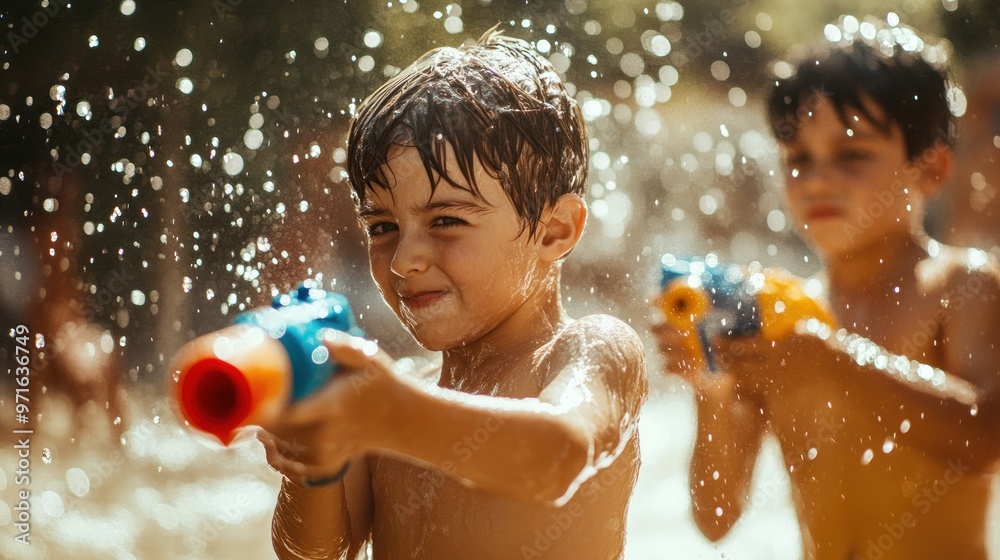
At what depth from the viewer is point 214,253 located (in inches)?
79.8

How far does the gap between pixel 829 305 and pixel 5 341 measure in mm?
2046

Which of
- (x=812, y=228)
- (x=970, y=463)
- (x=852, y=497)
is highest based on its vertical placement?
(x=812, y=228)

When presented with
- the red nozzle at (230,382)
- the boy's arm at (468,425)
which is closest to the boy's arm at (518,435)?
the boy's arm at (468,425)

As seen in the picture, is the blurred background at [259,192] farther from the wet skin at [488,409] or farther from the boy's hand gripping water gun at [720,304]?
the wet skin at [488,409]

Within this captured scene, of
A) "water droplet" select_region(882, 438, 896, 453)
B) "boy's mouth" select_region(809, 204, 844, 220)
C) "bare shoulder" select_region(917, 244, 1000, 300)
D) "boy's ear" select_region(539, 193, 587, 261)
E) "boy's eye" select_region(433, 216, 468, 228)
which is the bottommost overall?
"water droplet" select_region(882, 438, 896, 453)

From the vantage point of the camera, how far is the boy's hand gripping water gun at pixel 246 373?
2.03 feet

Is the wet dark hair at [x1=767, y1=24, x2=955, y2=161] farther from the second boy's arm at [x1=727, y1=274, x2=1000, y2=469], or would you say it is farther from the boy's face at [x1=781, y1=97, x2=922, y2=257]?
the second boy's arm at [x1=727, y1=274, x2=1000, y2=469]

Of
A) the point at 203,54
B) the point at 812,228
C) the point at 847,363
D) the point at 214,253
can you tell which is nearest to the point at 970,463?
the point at 847,363

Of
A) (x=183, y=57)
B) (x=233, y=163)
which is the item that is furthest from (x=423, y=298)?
(x=183, y=57)

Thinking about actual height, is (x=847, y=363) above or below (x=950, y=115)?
below

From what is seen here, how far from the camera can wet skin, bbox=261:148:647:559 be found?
0.76m

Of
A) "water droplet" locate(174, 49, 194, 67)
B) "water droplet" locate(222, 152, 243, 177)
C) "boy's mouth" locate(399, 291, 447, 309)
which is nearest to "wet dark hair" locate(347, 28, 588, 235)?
"boy's mouth" locate(399, 291, 447, 309)

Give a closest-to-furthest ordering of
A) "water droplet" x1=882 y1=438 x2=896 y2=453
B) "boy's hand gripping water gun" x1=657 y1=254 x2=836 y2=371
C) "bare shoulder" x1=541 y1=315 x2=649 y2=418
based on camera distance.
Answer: "bare shoulder" x1=541 y1=315 x2=649 y2=418, "boy's hand gripping water gun" x1=657 y1=254 x2=836 y2=371, "water droplet" x1=882 y1=438 x2=896 y2=453

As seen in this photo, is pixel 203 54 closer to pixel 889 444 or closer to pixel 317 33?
pixel 317 33
